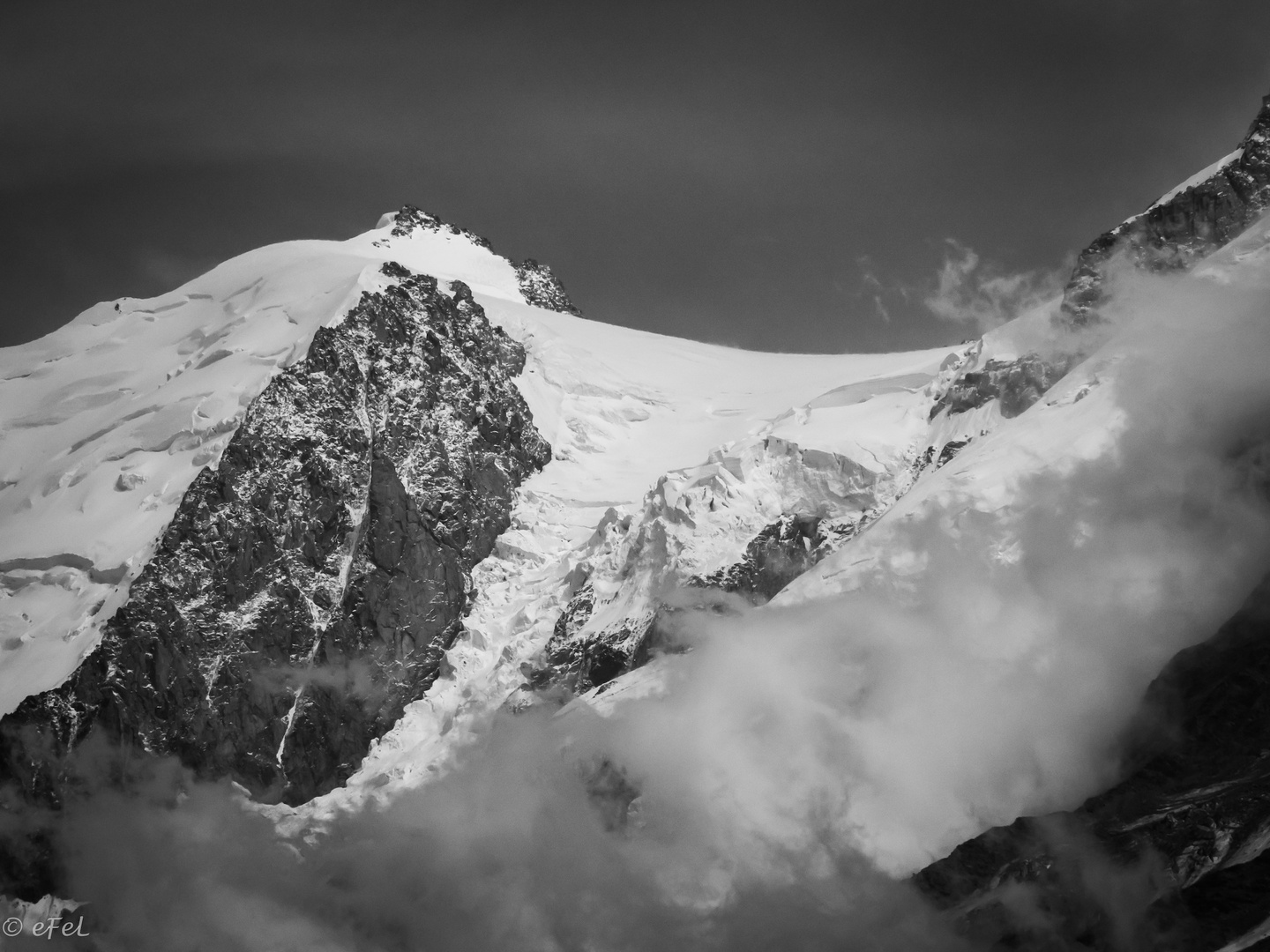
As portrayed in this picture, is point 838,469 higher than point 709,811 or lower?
higher

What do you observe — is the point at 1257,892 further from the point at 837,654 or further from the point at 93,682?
the point at 93,682

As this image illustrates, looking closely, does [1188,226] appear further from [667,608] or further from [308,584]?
[308,584]

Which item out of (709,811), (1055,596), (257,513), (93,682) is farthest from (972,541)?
(93,682)

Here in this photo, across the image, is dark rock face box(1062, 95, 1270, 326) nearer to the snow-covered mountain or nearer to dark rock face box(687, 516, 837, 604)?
the snow-covered mountain

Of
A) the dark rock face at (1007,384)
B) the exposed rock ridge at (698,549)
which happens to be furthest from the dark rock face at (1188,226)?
the exposed rock ridge at (698,549)

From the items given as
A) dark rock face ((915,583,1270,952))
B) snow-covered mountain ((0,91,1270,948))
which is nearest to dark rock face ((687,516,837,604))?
snow-covered mountain ((0,91,1270,948))
